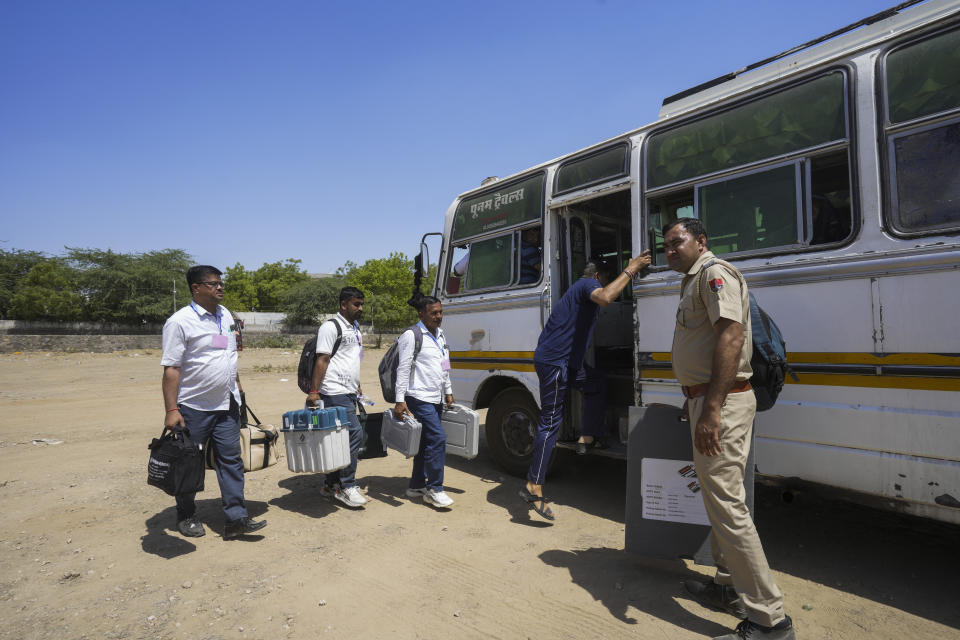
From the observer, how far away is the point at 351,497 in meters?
4.84

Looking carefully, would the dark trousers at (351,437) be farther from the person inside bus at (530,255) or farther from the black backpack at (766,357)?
the black backpack at (766,357)

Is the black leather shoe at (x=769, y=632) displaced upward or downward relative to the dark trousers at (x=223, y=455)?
downward

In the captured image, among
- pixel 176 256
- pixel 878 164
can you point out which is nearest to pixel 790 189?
pixel 878 164

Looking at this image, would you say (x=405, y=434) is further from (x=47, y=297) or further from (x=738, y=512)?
(x=47, y=297)

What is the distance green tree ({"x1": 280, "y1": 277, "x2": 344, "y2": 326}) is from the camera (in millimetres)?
48531

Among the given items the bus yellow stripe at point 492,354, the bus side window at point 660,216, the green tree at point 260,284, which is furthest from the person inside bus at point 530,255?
the green tree at point 260,284

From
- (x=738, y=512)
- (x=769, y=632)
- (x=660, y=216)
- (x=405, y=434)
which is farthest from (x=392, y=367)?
(x=769, y=632)

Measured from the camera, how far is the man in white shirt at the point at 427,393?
478cm

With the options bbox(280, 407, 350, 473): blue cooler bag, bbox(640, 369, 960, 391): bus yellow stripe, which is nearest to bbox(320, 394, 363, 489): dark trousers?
bbox(280, 407, 350, 473): blue cooler bag

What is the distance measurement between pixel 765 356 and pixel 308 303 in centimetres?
4896

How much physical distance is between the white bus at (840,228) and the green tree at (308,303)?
45.7m

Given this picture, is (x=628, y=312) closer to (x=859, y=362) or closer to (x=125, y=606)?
(x=859, y=362)

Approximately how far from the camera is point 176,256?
5500 cm

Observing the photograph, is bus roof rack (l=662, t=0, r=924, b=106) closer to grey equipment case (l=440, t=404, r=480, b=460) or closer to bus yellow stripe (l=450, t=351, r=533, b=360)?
bus yellow stripe (l=450, t=351, r=533, b=360)
